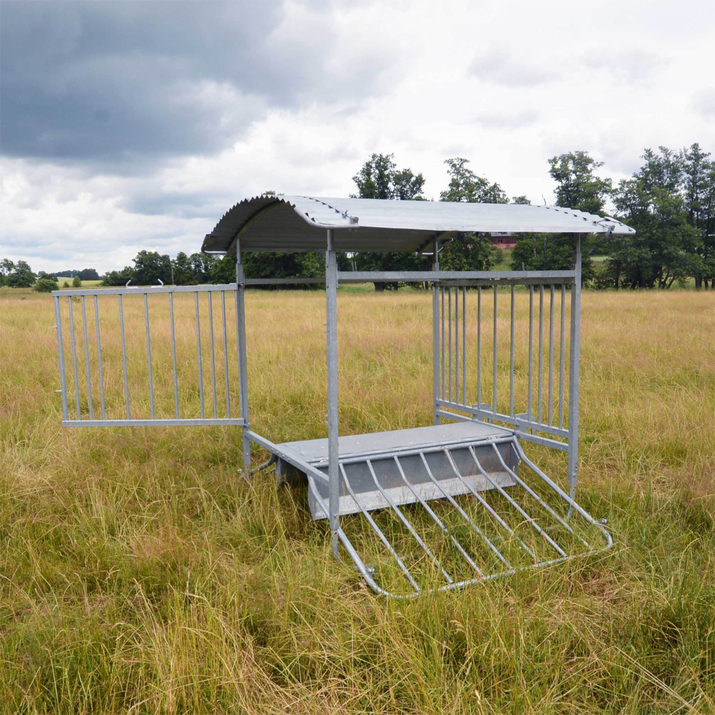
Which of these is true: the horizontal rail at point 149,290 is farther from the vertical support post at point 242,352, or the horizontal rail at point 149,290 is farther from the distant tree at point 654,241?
the distant tree at point 654,241

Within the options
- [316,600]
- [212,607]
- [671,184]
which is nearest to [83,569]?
[212,607]

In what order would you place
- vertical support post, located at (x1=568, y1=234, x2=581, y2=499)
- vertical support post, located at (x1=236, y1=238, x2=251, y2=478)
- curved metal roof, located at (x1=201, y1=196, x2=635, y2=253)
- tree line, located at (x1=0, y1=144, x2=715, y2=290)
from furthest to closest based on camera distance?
tree line, located at (x1=0, y1=144, x2=715, y2=290)
vertical support post, located at (x1=236, y1=238, x2=251, y2=478)
vertical support post, located at (x1=568, y1=234, x2=581, y2=499)
curved metal roof, located at (x1=201, y1=196, x2=635, y2=253)

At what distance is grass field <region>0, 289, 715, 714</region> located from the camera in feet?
9.03

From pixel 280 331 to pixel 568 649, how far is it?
1043 centimetres

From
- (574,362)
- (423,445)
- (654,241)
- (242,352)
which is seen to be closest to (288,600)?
(423,445)

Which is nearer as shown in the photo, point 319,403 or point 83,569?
point 83,569

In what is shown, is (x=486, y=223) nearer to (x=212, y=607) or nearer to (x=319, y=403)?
(x=212, y=607)

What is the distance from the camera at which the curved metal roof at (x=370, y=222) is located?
3770mm

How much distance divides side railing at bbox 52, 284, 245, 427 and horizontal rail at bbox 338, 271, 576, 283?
1.11 m

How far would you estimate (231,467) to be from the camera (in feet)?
18.8

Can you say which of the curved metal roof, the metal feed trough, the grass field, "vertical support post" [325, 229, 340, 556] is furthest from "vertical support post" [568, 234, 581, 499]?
"vertical support post" [325, 229, 340, 556]

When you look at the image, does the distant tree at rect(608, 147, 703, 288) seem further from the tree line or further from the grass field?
the grass field

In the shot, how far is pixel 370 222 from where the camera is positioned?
12.0 ft

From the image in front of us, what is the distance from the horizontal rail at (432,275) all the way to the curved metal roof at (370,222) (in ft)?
0.98
